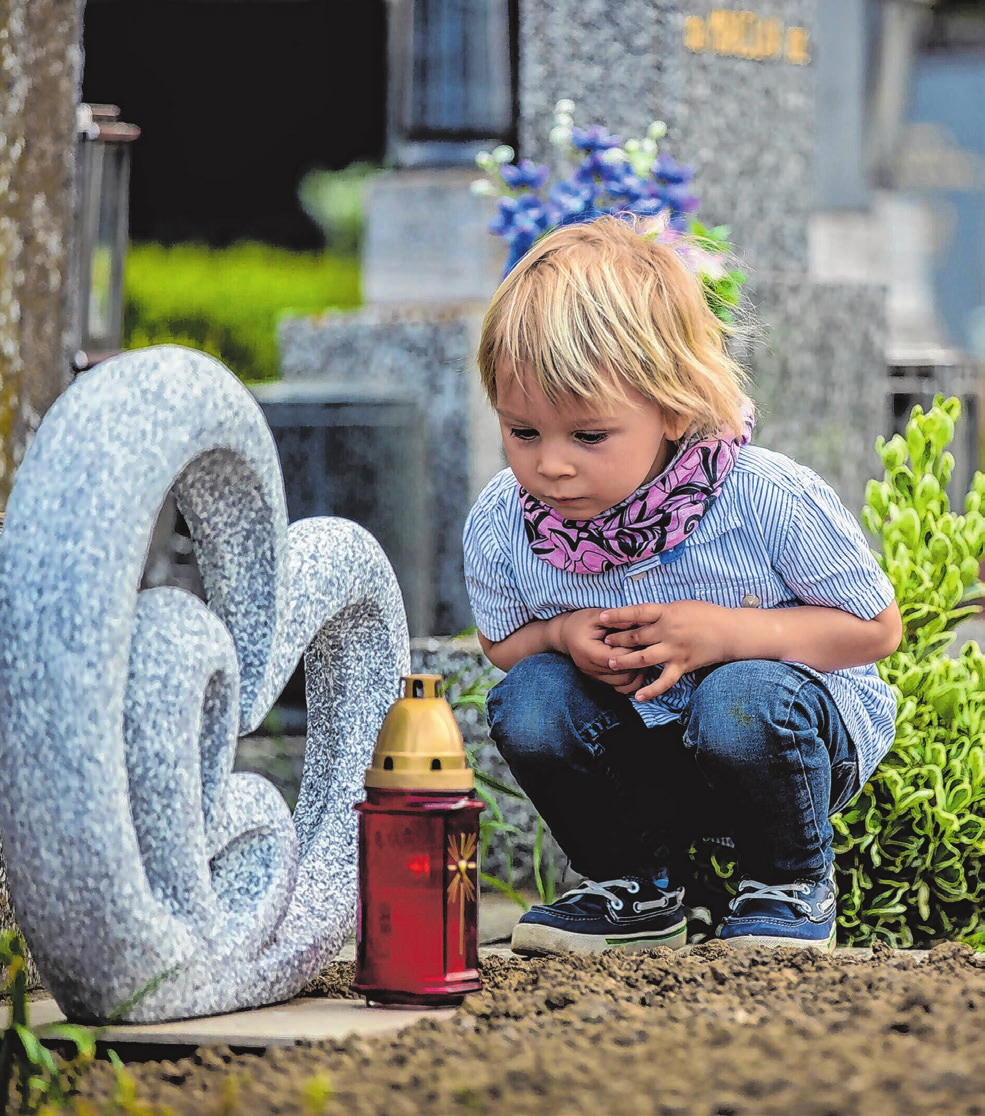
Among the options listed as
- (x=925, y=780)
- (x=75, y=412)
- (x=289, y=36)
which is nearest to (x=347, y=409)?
(x=925, y=780)

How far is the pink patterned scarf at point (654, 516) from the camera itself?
208 cm

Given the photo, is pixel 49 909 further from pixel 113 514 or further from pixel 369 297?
pixel 369 297

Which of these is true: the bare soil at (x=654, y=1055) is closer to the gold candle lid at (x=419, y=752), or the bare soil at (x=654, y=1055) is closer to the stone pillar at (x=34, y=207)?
the gold candle lid at (x=419, y=752)

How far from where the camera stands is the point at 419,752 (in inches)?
69.0

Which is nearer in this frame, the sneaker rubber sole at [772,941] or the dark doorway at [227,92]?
the sneaker rubber sole at [772,941]

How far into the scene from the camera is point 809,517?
210cm

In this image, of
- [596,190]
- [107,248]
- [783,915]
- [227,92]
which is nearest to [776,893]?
[783,915]

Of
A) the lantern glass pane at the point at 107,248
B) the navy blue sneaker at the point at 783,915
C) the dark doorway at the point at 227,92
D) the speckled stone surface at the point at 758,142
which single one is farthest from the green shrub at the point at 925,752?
the dark doorway at the point at 227,92

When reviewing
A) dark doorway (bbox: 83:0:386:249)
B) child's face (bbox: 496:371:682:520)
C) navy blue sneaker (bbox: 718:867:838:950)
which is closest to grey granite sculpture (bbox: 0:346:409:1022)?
child's face (bbox: 496:371:682:520)

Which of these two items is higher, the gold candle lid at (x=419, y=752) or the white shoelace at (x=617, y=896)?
the gold candle lid at (x=419, y=752)

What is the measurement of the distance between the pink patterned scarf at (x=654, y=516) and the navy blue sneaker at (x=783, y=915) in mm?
449

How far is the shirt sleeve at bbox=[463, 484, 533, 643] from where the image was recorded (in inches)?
88.8

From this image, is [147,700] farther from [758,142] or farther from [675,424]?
[758,142]

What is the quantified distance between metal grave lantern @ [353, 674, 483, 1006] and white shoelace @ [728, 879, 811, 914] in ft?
1.62
